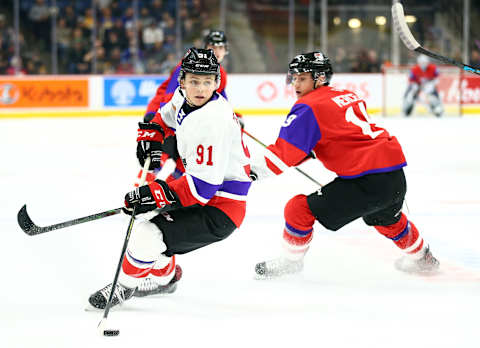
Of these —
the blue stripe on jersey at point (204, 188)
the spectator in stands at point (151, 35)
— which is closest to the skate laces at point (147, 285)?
the blue stripe on jersey at point (204, 188)

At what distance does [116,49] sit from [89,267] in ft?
32.1

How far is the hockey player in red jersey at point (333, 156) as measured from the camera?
2969 millimetres

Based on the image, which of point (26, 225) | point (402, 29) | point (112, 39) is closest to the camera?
point (26, 225)

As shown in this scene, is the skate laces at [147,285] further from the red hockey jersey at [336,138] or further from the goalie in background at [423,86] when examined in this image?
the goalie in background at [423,86]

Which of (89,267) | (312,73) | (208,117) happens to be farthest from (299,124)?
(89,267)

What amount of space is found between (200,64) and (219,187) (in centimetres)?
44

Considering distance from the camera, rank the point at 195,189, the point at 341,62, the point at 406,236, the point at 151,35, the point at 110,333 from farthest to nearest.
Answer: the point at 341,62 < the point at 151,35 < the point at 406,236 < the point at 195,189 < the point at 110,333

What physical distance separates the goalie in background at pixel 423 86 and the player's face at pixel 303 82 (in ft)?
29.7

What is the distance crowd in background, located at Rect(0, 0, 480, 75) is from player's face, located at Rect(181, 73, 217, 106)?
989 cm

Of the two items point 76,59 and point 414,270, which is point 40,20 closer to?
point 76,59

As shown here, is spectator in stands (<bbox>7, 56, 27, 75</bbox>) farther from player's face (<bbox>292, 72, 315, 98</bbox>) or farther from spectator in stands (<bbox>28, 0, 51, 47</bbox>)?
player's face (<bbox>292, 72, 315, 98</bbox>)

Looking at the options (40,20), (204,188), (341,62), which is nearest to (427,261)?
(204,188)

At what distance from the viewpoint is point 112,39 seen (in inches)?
506

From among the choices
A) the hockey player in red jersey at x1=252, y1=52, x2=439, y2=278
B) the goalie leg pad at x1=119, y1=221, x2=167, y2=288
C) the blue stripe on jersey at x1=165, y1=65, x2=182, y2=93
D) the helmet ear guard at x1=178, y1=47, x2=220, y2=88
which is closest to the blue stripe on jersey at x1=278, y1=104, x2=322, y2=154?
the hockey player in red jersey at x1=252, y1=52, x2=439, y2=278
